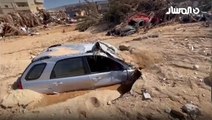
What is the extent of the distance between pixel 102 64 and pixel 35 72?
5.33ft

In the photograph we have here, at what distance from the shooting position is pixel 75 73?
6.13m

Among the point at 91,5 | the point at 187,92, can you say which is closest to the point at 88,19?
the point at 91,5

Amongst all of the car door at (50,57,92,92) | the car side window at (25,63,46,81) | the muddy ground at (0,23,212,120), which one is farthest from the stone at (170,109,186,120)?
the car side window at (25,63,46,81)

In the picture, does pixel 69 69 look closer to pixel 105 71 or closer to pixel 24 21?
pixel 105 71

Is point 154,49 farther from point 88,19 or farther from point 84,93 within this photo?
point 88,19

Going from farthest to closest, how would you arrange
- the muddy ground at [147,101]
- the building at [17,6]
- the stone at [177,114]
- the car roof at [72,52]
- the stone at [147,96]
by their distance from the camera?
the building at [17,6] → the car roof at [72,52] → the stone at [147,96] → the muddy ground at [147,101] → the stone at [177,114]

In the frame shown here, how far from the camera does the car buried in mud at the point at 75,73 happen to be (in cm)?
611

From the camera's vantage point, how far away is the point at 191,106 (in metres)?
5.04

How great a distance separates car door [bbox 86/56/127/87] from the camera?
6102 mm

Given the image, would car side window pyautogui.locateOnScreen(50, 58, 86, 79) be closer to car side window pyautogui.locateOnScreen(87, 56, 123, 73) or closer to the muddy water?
car side window pyautogui.locateOnScreen(87, 56, 123, 73)

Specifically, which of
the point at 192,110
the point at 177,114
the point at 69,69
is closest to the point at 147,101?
the point at 177,114

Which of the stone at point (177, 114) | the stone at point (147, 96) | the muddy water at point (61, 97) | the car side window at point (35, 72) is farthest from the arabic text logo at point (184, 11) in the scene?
the car side window at point (35, 72)

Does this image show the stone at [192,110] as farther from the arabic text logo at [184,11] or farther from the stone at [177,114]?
the arabic text logo at [184,11]

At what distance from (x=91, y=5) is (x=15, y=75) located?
52.5ft
